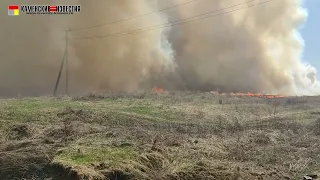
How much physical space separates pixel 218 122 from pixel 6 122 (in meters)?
8.86

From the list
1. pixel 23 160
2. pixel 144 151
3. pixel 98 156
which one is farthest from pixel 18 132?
pixel 144 151

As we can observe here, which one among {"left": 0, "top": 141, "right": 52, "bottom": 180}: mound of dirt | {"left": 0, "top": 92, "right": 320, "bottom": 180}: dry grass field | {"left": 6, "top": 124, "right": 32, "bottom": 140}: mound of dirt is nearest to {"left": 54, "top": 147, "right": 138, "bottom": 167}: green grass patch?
{"left": 0, "top": 92, "right": 320, "bottom": 180}: dry grass field

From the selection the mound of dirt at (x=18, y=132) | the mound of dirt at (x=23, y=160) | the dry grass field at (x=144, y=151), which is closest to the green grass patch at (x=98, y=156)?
the dry grass field at (x=144, y=151)

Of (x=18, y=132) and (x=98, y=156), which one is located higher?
(x=18, y=132)

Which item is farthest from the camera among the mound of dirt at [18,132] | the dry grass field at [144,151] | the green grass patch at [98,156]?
the mound of dirt at [18,132]

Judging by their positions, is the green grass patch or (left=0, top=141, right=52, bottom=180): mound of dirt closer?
(left=0, top=141, right=52, bottom=180): mound of dirt

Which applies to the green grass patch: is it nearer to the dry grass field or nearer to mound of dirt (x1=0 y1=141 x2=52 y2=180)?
the dry grass field

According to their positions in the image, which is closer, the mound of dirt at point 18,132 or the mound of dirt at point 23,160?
the mound of dirt at point 23,160

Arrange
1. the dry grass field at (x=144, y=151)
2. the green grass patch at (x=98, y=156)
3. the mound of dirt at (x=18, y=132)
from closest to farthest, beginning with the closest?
the dry grass field at (x=144, y=151)
the green grass patch at (x=98, y=156)
the mound of dirt at (x=18, y=132)

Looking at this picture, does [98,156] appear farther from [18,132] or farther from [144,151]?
[18,132]

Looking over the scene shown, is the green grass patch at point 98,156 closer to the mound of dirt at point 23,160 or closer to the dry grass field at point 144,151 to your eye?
the dry grass field at point 144,151

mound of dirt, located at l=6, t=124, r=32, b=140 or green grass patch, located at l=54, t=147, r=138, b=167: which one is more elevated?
mound of dirt, located at l=6, t=124, r=32, b=140

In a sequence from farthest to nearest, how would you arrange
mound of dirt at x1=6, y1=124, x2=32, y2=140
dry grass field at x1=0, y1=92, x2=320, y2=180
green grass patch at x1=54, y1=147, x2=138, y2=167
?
mound of dirt at x1=6, y1=124, x2=32, y2=140, green grass patch at x1=54, y1=147, x2=138, y2=167, dry grass field at x1=0, y1=92, x2=320, y2=180

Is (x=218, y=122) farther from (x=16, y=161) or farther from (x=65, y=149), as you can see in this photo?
(x=16, y=161)
